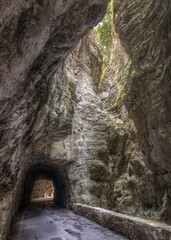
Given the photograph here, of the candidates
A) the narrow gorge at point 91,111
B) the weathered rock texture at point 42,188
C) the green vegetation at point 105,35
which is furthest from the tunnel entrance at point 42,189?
the green vegetation at point 105,35

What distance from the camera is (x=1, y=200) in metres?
4.25

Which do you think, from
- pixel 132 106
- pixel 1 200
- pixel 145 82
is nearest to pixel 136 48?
pixel 145 82

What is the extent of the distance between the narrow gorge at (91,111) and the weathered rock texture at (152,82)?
0.05 meters

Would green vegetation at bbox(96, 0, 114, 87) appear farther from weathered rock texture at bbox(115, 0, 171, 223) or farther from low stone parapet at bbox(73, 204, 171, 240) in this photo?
low stone parapet at bbox(73, 204, 171, 240)

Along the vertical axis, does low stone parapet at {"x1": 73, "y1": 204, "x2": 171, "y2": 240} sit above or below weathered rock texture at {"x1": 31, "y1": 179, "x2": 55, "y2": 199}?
above

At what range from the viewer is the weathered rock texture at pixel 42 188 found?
2530cm

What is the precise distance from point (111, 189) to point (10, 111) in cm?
993

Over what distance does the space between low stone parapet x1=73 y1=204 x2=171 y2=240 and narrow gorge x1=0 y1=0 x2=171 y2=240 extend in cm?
3

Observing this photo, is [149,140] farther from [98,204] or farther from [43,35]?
[43,35]

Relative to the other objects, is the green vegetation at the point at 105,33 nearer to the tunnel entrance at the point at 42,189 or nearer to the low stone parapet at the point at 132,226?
the low stone parapet at the point at 132,226

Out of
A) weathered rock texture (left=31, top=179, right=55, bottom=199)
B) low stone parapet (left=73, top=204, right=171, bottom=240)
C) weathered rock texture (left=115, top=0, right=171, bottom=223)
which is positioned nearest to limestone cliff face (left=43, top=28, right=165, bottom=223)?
weathered rock texture (left=115, top=0, right=171, bottom=223)

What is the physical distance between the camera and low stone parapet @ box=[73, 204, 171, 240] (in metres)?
3.39

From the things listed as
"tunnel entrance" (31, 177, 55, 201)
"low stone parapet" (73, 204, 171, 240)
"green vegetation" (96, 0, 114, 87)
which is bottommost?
"tunnel entrance" (31, 177, 55, 201)

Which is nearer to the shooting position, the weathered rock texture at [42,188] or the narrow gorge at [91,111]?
the narrow gorge at [91,111]
